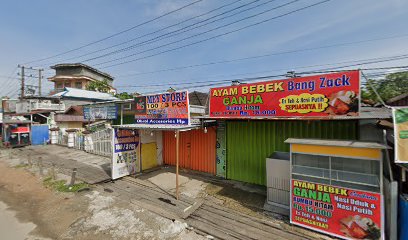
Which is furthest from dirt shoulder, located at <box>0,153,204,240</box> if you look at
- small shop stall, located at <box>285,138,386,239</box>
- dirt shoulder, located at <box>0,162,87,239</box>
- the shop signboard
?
the shop signboard

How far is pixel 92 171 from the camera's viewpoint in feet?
41.2

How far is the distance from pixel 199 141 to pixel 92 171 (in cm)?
742

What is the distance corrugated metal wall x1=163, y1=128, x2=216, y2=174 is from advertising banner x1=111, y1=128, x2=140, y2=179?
2.47 m

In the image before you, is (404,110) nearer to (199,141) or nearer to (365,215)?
(365,215)

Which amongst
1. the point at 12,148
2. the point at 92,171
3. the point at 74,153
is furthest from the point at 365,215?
the point at 12,148

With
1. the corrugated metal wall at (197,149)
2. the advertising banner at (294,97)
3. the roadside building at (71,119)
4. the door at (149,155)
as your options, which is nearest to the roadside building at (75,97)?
the roadside building at (71,119)

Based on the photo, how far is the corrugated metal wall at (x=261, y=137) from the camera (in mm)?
7848

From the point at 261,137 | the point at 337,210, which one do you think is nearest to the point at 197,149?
the point at 261,137

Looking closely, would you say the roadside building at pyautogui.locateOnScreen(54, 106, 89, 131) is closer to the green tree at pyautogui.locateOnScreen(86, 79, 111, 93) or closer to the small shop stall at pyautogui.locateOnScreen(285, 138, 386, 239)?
the green tree at pyautogui.locateOnScreen(86, 79, 111, 93)

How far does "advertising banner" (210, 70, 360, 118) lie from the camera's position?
6.77m

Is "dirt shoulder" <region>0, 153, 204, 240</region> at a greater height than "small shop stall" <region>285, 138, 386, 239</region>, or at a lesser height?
lesser

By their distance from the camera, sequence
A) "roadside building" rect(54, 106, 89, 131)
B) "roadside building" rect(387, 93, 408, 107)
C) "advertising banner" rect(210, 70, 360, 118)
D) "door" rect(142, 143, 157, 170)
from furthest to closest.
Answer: "roadside building" rect(54, 106, 89, 131)
"roadside building" rect(387, 93, 408, 107)
"door" rect(142, 143, 157, 170)
"advertising banner" rect(210, 70, 360, 118)

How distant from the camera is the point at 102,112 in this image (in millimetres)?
15180

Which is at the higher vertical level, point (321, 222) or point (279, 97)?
point (279, 97)
